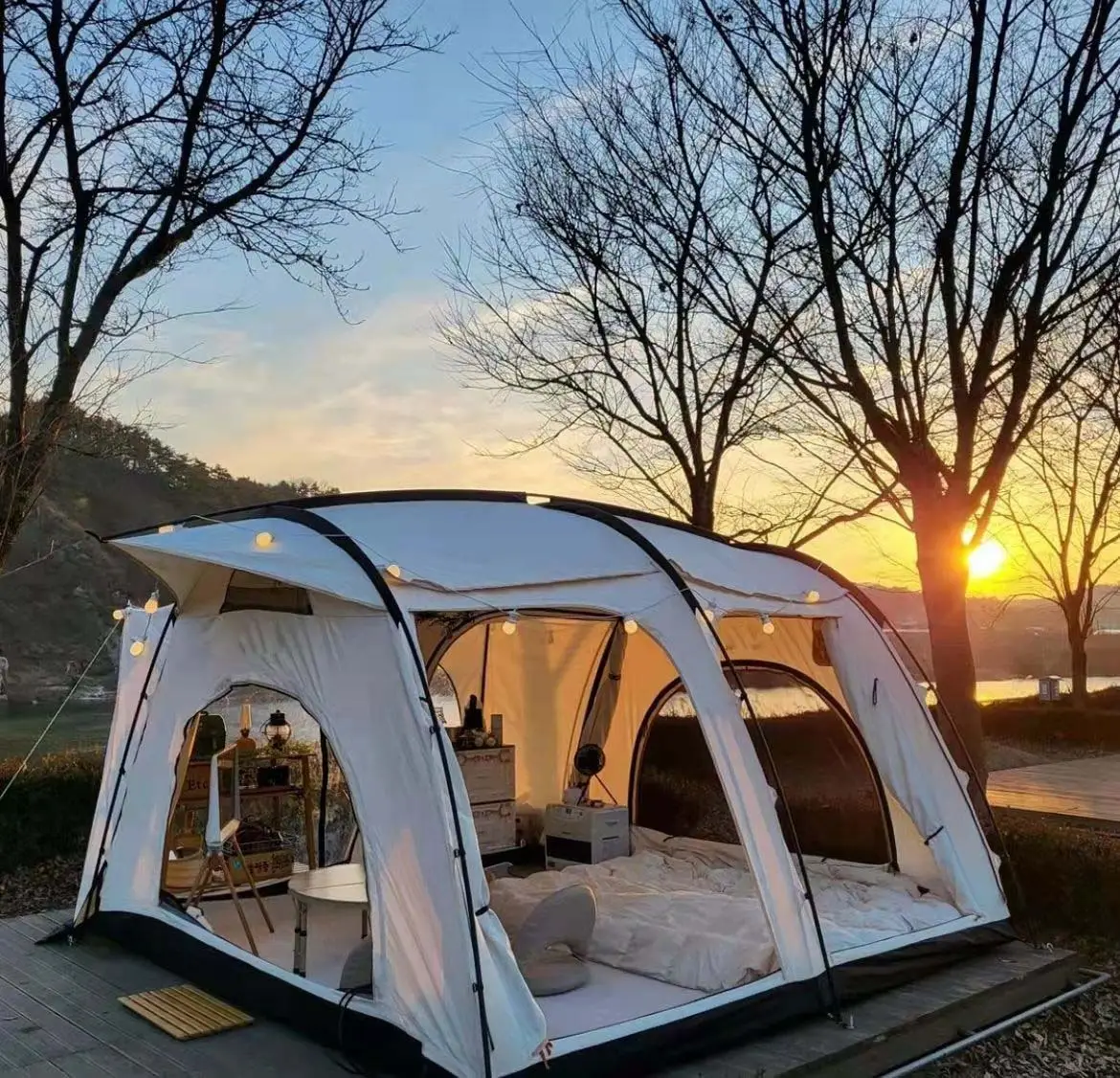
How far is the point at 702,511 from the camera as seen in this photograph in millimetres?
8273

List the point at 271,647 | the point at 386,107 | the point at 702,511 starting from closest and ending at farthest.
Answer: the point at 271,647
the point at 386,107
the point at 702,511

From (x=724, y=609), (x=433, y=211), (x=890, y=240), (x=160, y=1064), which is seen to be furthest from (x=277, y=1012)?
(x=433, y=211)

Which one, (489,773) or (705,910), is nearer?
(705,910)

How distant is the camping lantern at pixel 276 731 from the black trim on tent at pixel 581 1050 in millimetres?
1351

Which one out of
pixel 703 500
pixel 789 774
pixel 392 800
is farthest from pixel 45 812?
pixel 703 500

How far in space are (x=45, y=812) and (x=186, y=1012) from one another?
129 inches

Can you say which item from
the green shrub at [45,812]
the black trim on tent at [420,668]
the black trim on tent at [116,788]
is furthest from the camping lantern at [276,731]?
the black trim on tent at [420,668]

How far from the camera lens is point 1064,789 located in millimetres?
9805

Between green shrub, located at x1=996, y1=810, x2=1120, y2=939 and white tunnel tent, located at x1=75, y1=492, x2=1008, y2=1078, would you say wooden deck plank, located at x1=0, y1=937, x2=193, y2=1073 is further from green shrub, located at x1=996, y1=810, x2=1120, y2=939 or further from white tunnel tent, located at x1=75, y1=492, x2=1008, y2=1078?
green shrub, located at x1=996, y1=810, x2=1120, y2=939

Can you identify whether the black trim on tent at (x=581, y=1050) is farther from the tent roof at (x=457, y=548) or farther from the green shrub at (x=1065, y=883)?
the tent roof at (x=457, y=548)

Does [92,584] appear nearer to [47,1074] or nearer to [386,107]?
[386,107]

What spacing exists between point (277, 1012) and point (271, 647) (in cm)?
138

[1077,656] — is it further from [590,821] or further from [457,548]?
[457,548]

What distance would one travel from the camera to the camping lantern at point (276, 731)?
5.93m
